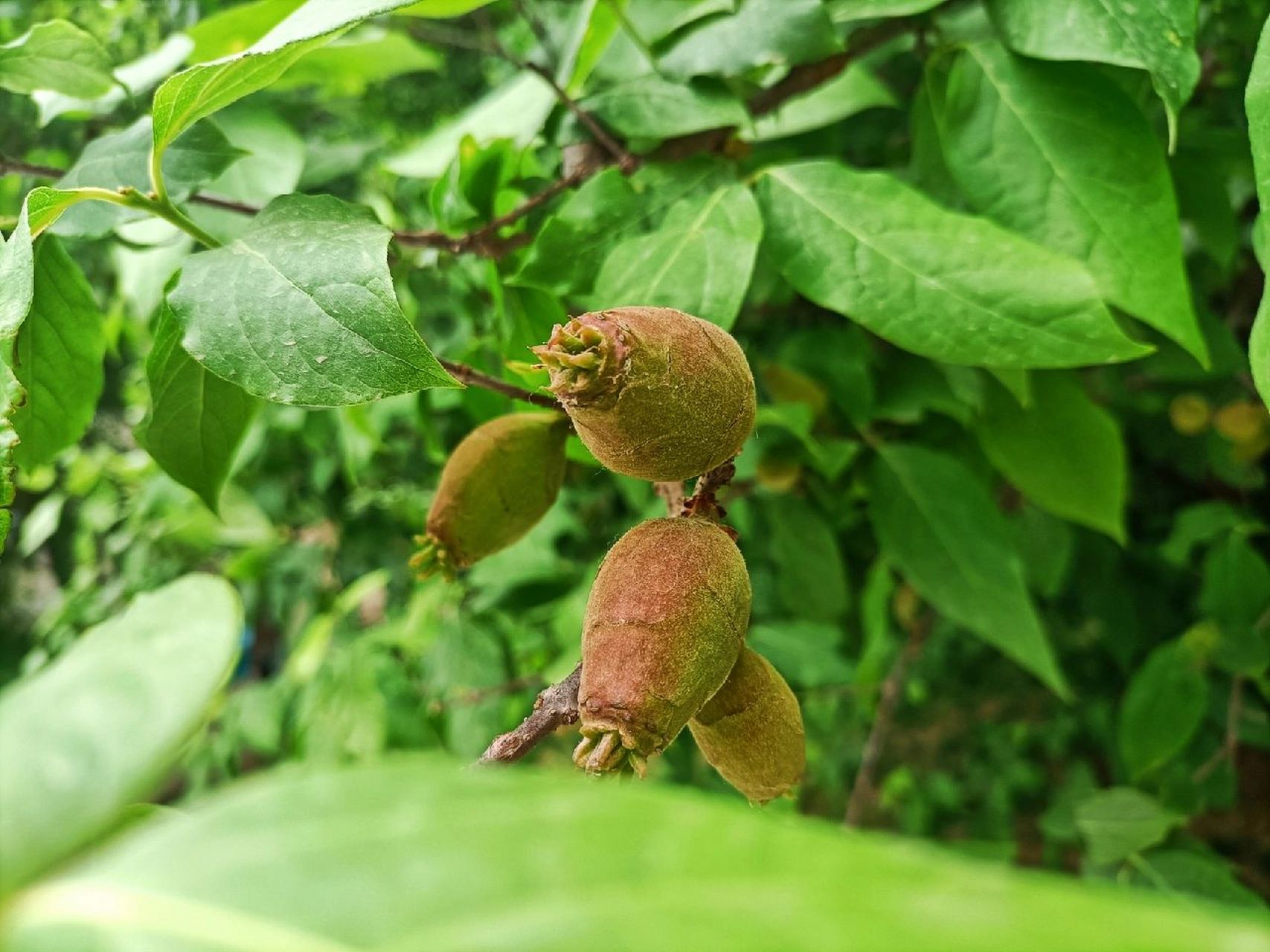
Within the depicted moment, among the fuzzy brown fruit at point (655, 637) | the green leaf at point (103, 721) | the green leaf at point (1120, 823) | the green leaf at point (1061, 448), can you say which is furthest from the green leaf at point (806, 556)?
the green leaf at point (103, 721)

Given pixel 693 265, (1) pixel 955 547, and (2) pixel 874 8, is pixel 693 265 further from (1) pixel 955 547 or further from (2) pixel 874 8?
(1) pixel 955 547

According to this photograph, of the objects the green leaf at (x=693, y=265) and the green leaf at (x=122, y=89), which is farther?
the green leaf at (x=122, y=89)

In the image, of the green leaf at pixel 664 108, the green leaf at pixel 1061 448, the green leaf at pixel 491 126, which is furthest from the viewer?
the green leaf at pixel 491 126

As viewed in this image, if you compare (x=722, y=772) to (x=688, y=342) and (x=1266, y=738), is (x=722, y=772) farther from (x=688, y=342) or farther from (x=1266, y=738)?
(x=1266, y=738)

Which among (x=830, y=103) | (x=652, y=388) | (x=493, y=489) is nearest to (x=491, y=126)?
(x=830, y=103)

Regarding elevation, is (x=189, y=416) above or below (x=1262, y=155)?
below

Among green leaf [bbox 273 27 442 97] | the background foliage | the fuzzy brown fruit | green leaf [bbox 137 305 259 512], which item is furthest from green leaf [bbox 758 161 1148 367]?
green leaf [bbox 273 27 442 97]

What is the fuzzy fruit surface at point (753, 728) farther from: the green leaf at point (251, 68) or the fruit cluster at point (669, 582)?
the green leaf at point (251, 68)

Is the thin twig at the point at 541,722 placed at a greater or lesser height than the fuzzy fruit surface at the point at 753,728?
greater

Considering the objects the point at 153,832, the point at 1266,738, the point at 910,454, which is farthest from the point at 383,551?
the point at 153,832
